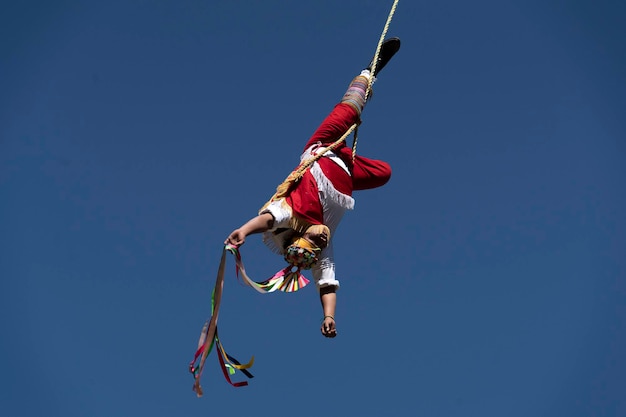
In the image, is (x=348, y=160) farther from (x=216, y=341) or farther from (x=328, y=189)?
(x=216, y=341)

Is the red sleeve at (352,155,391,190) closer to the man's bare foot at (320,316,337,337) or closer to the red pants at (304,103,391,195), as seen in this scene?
the red pants at (304,103,391,195)

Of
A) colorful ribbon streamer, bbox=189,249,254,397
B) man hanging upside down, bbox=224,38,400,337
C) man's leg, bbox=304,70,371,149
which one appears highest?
man's leg, bbox=304,70,371,149

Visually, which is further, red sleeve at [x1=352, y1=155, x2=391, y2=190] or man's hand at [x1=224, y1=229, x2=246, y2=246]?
red sleeve at [x1=352, y1=155, x2=391, y2=190]

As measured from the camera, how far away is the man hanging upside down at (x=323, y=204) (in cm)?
790

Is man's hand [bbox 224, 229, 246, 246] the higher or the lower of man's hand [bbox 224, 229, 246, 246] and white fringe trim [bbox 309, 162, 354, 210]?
the lower

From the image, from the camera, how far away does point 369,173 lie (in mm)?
8586

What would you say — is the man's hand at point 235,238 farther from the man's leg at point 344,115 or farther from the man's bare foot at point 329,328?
the man's leg at point 344,115

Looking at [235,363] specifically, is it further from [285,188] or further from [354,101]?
[354,101]

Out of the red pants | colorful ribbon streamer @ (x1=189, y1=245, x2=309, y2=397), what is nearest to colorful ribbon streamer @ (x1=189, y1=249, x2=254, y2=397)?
colorful ribbon streamer @ (x1=189, y1=245, x2=309, y2=397)

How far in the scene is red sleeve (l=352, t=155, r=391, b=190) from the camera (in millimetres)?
8555

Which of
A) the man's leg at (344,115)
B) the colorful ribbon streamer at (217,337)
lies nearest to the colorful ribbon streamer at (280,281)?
the colorful ribbon streamer at (217,337)

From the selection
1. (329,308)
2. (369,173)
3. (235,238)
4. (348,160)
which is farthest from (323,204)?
(235,238)

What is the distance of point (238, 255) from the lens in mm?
7551

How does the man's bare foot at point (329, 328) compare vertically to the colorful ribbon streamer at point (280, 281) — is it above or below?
below
